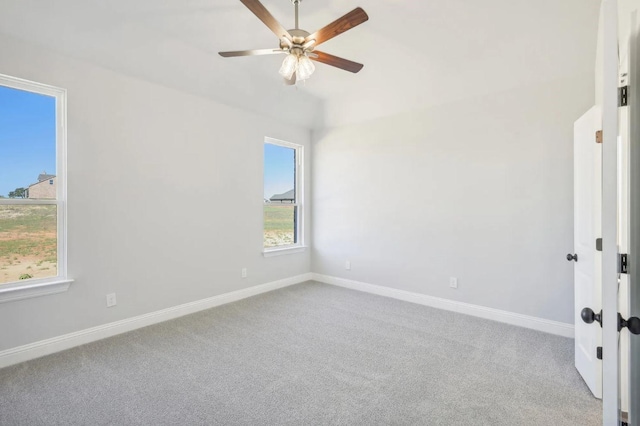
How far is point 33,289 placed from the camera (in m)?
2.53

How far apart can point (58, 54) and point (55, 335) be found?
7.76 feet

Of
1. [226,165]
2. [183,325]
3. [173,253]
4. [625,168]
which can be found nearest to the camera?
[625,168]

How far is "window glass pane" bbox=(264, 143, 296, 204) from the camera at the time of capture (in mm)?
4598

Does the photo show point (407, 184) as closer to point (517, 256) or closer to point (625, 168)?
point (517, 256)

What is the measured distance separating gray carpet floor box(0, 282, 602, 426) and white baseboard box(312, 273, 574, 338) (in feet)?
0.40

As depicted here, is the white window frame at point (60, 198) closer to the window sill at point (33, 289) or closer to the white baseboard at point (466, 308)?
the window sill at point (33, 289)

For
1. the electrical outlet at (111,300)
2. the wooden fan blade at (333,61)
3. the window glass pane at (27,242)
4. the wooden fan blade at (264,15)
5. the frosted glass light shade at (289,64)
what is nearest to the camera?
the wooden fan blade at (264,15)

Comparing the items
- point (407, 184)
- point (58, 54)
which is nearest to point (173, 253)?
point (58, 54)

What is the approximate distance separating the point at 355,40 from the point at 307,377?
9.77 feet

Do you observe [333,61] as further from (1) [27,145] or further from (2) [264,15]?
(1) [27,145]

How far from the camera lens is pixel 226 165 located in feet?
13.0

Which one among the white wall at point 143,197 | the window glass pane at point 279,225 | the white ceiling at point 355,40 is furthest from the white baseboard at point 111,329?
the white ceiling at point 355,40

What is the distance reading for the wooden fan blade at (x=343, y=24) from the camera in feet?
6.22

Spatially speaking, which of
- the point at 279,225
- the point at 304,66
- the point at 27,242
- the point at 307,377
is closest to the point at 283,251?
the point at 279,225
